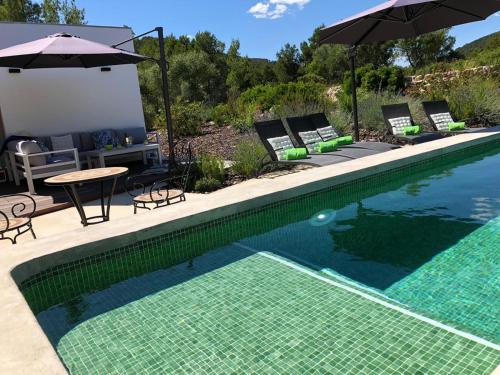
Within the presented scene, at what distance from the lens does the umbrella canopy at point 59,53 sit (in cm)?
556

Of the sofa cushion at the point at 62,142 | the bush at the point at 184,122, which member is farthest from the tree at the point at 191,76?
the sofa cushion at the point at 62,142

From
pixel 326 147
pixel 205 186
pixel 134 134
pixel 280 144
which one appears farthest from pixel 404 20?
pixel 134 134

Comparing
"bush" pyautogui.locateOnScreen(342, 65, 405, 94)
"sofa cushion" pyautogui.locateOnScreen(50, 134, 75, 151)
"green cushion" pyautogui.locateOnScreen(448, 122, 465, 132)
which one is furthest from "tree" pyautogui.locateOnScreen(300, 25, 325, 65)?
"sofa cushion" pyautogui.locateOnScreen(50, 134, 75, 151)

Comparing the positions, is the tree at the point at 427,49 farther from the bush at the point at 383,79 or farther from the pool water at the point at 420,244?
the pool water at the point at 420,244

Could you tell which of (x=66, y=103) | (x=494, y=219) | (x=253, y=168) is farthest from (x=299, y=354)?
(x=66, y=103)

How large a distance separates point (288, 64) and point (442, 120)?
29.1 meters

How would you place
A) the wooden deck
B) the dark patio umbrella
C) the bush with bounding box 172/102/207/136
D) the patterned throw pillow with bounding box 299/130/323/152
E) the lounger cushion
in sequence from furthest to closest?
the bush with bounding box 172/102/207/136 → the lounger cushion → the patterned throw pillow with bounding box 299/130/323/152 → the dark patio umbrella → the wooden deck

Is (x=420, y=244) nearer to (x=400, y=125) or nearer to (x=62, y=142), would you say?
(x=400, y=125)

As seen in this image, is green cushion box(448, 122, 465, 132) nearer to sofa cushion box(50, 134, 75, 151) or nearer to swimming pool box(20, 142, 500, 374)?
swimming pool box(20, 142, 500, 374)

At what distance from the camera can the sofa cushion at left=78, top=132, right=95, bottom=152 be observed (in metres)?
8.33

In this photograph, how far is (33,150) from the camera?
6.23 meters

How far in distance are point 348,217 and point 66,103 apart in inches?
259

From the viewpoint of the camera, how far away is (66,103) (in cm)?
850

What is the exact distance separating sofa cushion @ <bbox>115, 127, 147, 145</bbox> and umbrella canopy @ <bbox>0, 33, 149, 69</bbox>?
1822 mm
